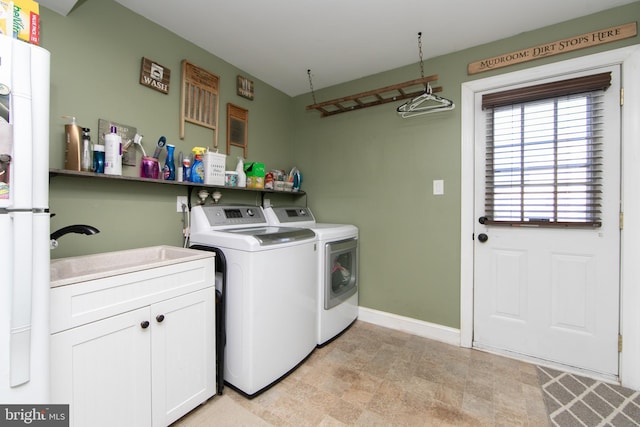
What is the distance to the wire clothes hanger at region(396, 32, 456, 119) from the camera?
81.2 inches

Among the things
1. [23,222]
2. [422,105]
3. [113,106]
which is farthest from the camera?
[422,105]

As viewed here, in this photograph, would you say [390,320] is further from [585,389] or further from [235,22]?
[235,22]

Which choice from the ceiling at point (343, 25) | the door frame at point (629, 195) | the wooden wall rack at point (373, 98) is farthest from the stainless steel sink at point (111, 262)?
the door frame at point (629, 195)

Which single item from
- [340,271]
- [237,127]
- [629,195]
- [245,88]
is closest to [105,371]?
[340,271]

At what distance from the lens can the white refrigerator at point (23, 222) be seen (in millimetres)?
812

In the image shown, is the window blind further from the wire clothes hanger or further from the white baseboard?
the white baseboard

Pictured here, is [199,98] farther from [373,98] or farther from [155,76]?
[373,98]

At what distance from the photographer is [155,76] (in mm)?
1850

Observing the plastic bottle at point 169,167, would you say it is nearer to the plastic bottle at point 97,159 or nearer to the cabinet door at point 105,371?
the plastic bottle at point 97,159

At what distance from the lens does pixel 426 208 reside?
2344 mm

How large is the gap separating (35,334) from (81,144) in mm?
1046

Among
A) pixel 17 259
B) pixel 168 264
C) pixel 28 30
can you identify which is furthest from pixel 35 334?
pixel 28 30

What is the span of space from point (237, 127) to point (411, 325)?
2354mm

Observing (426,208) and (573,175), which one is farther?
(426,208)
